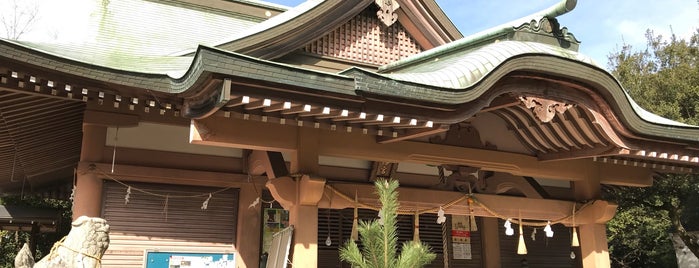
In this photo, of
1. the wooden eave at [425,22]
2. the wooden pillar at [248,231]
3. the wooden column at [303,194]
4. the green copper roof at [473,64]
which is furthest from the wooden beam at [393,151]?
the wooden eave at [425,22]

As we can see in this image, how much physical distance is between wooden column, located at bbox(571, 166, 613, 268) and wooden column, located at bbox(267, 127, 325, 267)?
4.54 metres

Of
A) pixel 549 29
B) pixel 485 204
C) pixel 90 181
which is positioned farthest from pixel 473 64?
pixel 90 181

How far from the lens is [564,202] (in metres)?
8.30

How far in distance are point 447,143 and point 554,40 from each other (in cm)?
195

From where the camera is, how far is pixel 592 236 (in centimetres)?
826

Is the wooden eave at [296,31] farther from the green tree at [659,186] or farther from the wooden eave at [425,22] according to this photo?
the green tree at [659,186]

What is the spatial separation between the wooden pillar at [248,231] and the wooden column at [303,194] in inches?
53.5

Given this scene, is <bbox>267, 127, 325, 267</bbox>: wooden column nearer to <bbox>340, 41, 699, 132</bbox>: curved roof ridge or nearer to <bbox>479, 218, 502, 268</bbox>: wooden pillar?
<bbox>340, 41, 699, 132</bbox>: curved roof ridge

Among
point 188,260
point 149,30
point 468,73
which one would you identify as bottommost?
point 188,260

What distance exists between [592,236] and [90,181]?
7265 mm

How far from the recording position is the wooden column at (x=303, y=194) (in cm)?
613

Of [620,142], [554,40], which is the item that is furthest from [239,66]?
[620,142]

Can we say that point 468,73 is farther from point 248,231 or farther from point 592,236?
point 592,236

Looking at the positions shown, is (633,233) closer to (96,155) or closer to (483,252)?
(483,252)
